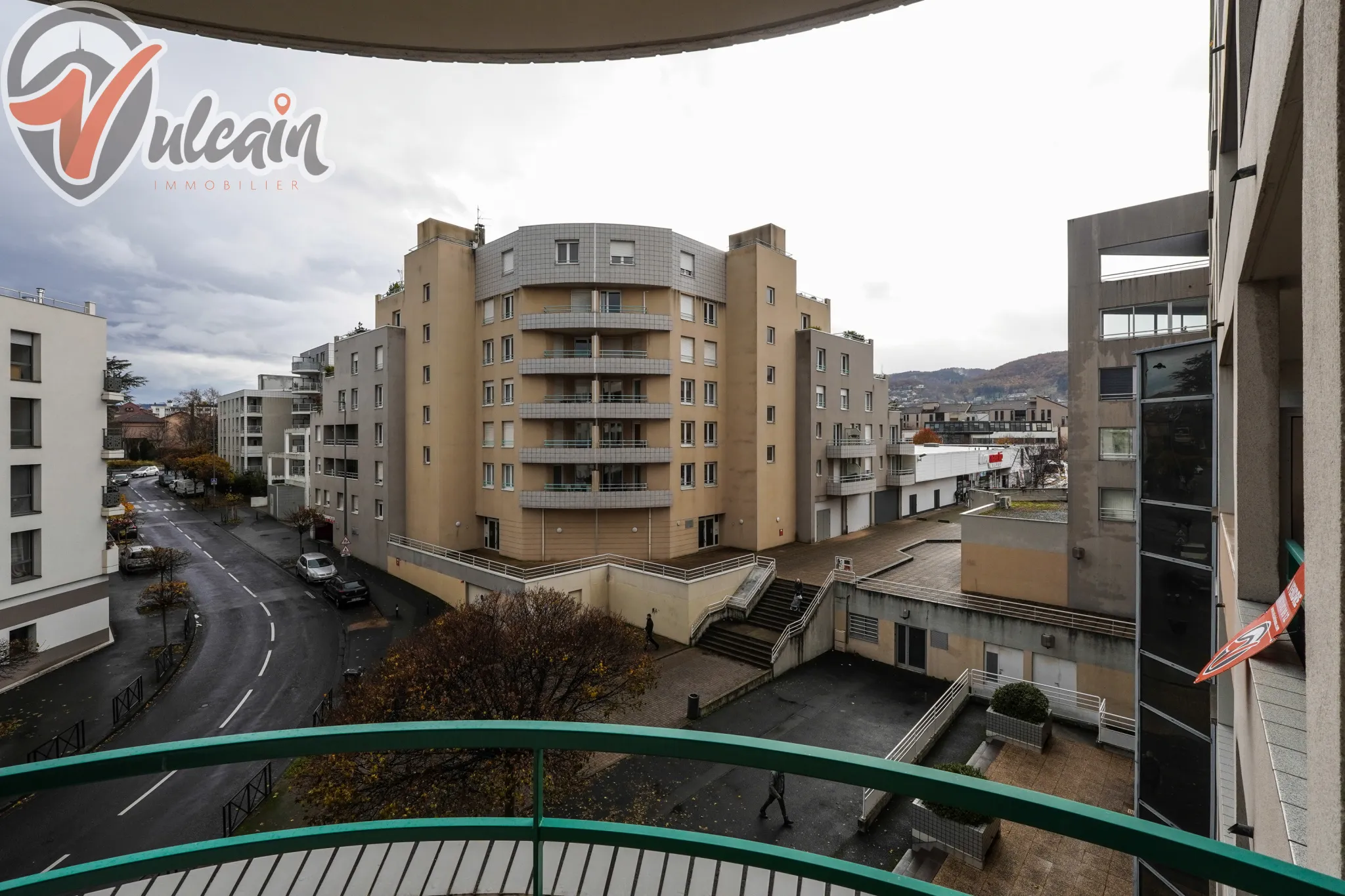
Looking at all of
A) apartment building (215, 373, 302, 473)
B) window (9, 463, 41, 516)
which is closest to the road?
window (9, 463, 41, 516)

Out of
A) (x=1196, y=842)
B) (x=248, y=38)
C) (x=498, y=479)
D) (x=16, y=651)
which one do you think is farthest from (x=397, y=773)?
(x=498, y=479)

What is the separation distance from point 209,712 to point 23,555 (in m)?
9.10

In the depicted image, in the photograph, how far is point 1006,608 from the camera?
1820 centimetres

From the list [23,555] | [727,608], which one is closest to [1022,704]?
[727,608]

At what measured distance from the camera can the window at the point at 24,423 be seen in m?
18.0

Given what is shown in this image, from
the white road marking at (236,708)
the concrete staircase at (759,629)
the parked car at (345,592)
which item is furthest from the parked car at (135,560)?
the concrete staircase at (759,629)

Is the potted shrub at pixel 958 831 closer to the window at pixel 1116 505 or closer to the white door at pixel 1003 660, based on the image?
the white door at pixel 1003 660

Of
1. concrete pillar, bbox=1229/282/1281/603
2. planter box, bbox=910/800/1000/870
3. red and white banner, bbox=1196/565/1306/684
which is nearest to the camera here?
red and white banner, bbox=1196/565/1306/684

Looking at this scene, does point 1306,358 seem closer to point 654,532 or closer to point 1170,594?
point 1170,594

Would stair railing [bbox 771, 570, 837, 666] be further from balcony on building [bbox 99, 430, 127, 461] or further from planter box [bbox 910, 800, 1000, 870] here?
balcony on building [bbox 99, 430, 127, 461]

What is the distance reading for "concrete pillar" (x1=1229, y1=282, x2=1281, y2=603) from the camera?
4.76m

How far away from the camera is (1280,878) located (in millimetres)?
1317

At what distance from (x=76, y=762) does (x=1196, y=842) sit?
326 cm

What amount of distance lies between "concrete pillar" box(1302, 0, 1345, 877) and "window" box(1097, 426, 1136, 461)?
18.3 m
